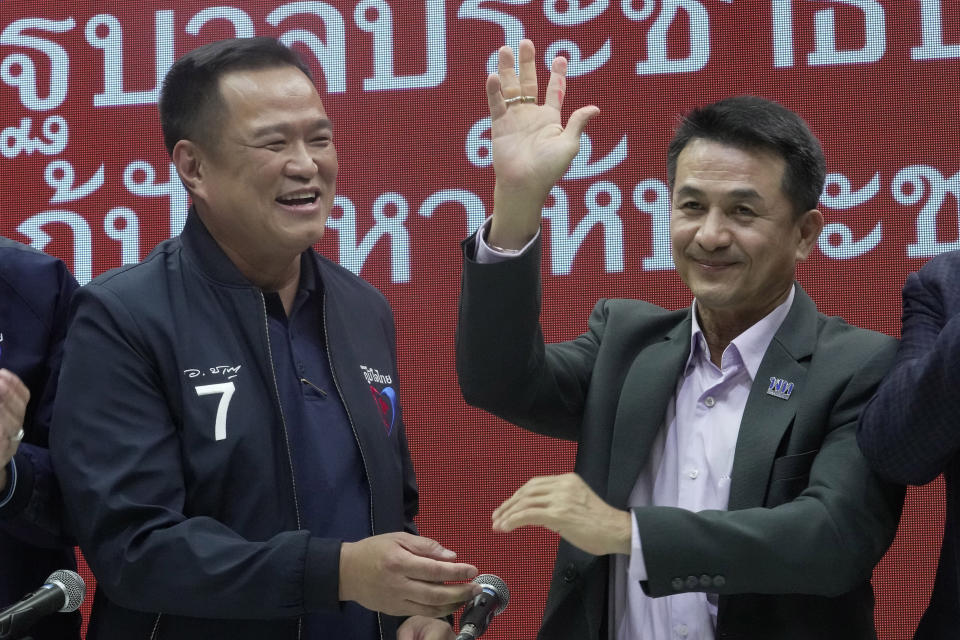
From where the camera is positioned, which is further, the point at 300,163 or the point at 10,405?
the point at 300,163

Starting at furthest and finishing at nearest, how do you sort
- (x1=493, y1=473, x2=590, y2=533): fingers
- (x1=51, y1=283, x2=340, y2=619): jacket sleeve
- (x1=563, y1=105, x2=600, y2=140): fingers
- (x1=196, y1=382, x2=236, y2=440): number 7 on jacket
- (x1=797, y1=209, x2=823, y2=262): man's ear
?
(x1=797, y1=209, x2=823, y2=262): man's ear
(x1=563, y1=105, x2=600, y2=140): fingers
(x1=196, y1=382, x2=236, y2=440): number 7 on jacket
(x1=51, y1=283, x2=340, y2=619): jacket sleeve
(x1=493, y1=473, x2=590, y2=533): fingers

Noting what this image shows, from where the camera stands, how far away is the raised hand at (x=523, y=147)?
2086 millimetres

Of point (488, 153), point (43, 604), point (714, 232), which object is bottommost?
point (43, 604)

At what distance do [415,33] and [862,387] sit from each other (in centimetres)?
Result: 176

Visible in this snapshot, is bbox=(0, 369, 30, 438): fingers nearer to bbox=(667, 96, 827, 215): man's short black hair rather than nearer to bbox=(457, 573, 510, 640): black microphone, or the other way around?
bbox=(457, 573, 510, 640): black microphone

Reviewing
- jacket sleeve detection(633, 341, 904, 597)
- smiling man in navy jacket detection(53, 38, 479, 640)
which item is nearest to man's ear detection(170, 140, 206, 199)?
smiling man in navy jacket detection(53, 38, 479, 640)

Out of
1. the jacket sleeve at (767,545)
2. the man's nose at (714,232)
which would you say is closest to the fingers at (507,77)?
the man's nose at (714,232)

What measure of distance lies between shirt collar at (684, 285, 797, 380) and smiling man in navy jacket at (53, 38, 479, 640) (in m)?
0.55

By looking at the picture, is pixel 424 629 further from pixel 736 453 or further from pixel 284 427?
pixel 736 453

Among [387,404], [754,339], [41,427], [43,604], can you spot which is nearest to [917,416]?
[754,339]

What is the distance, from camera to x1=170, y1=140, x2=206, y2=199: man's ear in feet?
7.46

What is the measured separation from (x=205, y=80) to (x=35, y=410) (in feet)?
2.07

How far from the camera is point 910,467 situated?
1.90m

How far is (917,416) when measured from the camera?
1859 mm
